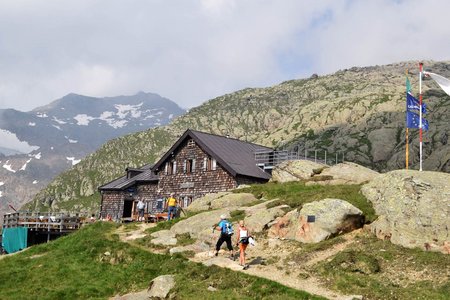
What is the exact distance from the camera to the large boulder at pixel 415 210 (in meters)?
23.0

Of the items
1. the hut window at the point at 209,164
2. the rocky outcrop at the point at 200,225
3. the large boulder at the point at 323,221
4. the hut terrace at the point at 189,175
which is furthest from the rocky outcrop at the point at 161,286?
the hut window at the point at 209,164

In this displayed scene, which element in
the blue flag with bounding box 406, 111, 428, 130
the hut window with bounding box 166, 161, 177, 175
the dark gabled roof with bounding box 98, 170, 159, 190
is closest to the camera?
the blue flag with bounding box 406, 111, 428, 130

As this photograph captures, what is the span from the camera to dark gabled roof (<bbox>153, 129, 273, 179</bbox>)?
50.2 meters

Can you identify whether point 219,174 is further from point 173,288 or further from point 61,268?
point 173,288

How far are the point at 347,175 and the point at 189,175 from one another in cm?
1988

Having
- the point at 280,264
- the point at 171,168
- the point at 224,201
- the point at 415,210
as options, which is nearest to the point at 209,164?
the point at 171,168

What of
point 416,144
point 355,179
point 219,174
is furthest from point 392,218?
point 416,144

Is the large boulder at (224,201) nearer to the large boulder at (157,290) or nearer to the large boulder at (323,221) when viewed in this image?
the large boulder at (323,221)

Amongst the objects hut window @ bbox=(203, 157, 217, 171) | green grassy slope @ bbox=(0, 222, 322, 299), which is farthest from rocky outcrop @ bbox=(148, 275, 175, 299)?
hut window @ bbox=(203, 157, 217, 171)

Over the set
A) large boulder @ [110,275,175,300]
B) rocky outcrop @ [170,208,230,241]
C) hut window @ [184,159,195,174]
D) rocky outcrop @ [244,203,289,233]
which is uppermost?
hut window @ [184,159,195,174]

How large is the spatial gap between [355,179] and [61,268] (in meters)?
24.5

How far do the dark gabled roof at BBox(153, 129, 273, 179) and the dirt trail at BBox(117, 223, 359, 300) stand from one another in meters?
22.5

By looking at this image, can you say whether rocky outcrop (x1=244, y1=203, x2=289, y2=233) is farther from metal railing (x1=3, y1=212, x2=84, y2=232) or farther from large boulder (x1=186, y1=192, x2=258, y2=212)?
metal railing (x1=3, y1=212, x2=84, y2=232)

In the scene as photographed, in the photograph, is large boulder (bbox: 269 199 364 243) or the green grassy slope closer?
the green grassy slope
